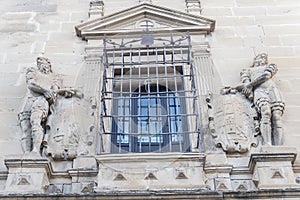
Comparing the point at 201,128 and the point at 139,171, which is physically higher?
the point at 201,128

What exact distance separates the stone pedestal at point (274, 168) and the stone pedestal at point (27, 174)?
261 cm

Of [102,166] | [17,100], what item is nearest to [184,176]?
[102,166]

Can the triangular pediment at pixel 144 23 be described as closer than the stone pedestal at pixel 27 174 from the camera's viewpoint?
No

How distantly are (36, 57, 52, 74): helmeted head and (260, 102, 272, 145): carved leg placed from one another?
3.21 m

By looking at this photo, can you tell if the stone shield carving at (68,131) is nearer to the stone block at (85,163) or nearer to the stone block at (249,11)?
the stone block at (85,163)

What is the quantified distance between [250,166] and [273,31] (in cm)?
303

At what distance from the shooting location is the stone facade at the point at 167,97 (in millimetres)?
7020

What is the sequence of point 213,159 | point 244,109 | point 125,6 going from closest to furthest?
point 213,159
point 244,109
point 125,6

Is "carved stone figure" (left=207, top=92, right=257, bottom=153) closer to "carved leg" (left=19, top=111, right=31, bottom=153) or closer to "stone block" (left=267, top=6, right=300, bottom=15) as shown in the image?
"stone block" (left=267, top=6, right=300, bottom=15)

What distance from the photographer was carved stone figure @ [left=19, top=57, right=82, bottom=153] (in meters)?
7.69

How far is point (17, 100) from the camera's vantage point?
27.9ft

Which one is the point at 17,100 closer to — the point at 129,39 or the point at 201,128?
the point at 129,39

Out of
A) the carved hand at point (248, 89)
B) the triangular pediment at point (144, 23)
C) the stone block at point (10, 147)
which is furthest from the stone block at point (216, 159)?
the triangular pediment at point (144, 23)

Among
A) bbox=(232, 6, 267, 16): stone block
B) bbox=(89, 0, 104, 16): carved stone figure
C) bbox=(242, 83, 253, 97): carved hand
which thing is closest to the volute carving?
bbox=(89, 0, 104, 16): carved stone figure
